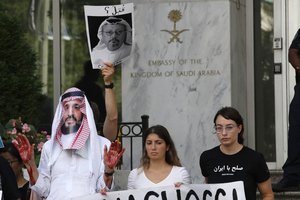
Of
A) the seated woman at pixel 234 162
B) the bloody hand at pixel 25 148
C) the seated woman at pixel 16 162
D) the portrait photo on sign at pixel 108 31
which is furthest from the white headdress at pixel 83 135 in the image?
the portrait photo on sign at pixel 108 31

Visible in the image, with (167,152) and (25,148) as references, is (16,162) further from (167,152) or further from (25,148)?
(167,152)

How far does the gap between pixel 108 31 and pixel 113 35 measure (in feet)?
0.50

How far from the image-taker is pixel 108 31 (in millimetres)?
13070

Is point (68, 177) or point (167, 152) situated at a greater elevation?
point (167, 152)

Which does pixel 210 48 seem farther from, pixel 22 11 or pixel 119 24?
Answer: pixel 22 11

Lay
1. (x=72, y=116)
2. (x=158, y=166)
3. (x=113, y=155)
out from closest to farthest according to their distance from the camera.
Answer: (x=113, y=155) → (x=72, y=116) → (x=158, y=166)

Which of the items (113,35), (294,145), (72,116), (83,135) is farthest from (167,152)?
(113,35)

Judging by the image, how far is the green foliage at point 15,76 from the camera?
14547mm

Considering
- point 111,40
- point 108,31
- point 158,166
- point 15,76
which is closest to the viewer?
point 158,166

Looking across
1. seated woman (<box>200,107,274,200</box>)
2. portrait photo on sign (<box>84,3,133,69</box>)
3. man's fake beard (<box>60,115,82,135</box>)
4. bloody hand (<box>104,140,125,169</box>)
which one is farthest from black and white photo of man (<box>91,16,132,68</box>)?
bloody hand (<box>104,140,125,169</box>)

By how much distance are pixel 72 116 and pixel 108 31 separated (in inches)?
136

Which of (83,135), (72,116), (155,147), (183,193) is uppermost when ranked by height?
(72,116)

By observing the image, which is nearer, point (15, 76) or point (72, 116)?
point (72, 116)

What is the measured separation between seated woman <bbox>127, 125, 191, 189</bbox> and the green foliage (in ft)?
16.1
